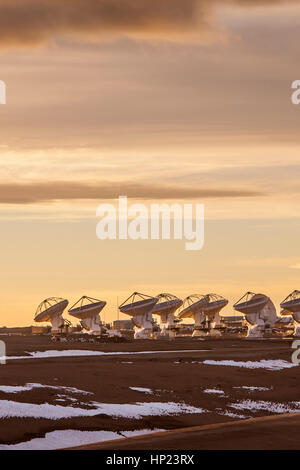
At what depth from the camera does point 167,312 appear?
596 ft

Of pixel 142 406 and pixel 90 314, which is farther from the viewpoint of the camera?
pixel 90 314

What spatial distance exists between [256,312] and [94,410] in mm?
138954

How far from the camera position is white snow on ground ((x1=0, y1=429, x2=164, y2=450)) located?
111 ft

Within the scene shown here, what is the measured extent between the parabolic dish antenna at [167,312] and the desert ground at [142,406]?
113 metres

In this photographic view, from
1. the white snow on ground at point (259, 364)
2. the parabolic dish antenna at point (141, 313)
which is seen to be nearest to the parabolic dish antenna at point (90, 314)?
the parabolic dish antenna at point (141, 313)

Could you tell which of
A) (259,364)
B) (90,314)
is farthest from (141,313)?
(259,364)

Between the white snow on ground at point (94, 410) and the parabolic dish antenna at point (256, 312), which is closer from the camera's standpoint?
the white snow on ground at point (94, 410)

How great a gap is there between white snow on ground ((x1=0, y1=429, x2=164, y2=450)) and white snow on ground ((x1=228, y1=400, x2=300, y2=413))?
10.8 meters

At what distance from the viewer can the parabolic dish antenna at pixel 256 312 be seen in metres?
175

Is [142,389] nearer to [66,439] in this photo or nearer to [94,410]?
[94,410]

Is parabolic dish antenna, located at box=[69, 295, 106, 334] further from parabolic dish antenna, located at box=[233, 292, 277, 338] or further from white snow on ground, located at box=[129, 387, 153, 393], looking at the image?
white snow on ground, located at box=[129, 387, 153, 393]

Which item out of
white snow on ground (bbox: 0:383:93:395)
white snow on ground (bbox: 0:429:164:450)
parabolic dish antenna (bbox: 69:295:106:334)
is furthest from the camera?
parabolic dish antenna (bbox: 69:295:106:334)

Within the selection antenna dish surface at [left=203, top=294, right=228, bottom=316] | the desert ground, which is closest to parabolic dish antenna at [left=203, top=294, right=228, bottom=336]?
antenna dish surface at [left=203, top=294, right=228, bottom=316]

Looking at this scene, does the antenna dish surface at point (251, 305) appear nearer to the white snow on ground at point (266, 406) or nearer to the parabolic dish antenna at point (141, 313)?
the parabolic dish antenna at point (141, 313)
